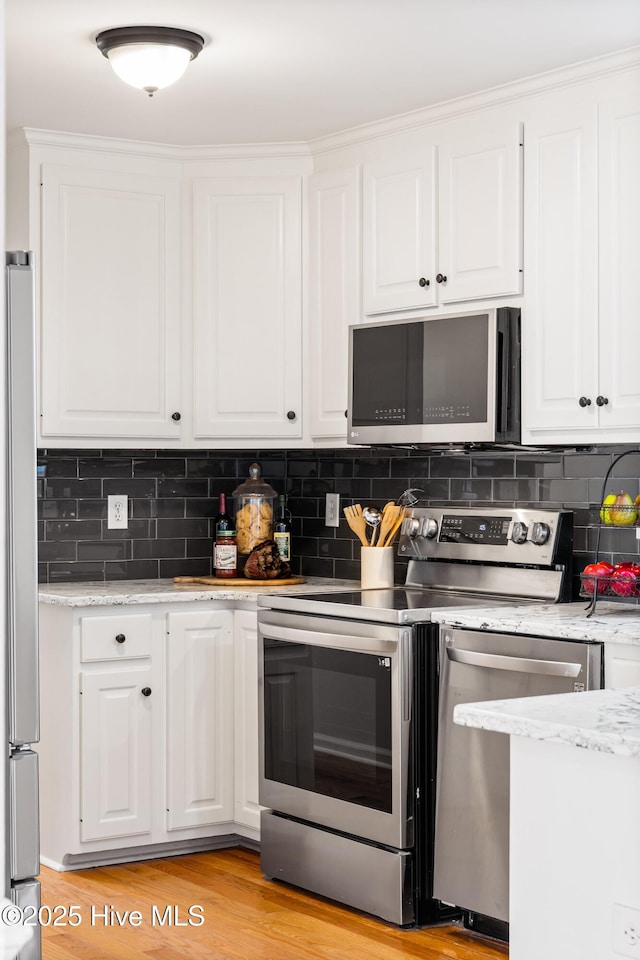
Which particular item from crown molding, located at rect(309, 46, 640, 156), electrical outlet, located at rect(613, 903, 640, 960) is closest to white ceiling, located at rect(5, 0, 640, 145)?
crown molding, located at rect(309, 46, 640, 156)

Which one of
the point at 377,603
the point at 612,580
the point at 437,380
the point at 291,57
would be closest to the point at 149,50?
the point at 291,57

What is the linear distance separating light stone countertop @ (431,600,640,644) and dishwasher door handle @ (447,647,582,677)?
0.07m

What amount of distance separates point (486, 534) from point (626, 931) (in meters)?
2.32

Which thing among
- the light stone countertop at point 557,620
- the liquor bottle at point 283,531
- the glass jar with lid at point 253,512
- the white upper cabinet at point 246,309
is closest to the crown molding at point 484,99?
the white upper cabinet at point 246,309

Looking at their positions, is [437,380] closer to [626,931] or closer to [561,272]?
[561,272]

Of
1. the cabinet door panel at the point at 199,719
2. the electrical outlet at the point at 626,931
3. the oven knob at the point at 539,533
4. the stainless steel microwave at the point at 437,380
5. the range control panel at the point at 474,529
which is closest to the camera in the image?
the electrical outlet at the point at 626,931

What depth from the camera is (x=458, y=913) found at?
11.0 ft

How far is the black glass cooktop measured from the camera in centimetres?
334

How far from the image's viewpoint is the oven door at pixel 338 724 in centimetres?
330

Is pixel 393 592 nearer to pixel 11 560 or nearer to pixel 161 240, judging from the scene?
pixel 161 240

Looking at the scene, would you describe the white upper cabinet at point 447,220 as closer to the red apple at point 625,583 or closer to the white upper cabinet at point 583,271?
the white upper cabinet at point 583,271

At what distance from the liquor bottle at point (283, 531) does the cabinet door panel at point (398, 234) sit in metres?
0.93

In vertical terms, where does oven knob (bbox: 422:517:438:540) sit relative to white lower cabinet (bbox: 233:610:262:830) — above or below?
above

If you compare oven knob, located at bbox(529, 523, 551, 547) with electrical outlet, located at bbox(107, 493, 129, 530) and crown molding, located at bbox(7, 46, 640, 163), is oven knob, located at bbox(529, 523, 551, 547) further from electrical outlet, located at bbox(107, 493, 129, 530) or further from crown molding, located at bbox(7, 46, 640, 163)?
electrical outlet, located at bbox(107, 493, 129, 530)
